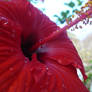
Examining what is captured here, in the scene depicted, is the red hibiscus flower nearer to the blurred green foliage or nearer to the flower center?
the flower center

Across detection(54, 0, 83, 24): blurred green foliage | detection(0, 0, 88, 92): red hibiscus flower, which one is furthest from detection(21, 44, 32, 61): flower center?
detection(54, 0, 83, 24): blurred green foliage

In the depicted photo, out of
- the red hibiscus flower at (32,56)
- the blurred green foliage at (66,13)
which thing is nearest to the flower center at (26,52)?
the red hibiscus flower at (32,56)

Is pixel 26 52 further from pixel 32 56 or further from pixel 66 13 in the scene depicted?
pixel 66 13

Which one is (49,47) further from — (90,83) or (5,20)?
(90,83)

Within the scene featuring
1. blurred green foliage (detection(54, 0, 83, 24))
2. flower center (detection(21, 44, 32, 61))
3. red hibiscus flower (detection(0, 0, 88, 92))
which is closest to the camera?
red hibiscus flower (detection(0, 0, 88, 92))

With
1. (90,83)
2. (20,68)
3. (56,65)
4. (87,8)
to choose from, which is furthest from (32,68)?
(90,83)

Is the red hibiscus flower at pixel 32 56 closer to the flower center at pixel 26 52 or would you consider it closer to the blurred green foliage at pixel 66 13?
the flower center at pixel 26 52

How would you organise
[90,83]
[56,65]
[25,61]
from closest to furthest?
1. [25,61]
2. [56,65]
3. [90,83]

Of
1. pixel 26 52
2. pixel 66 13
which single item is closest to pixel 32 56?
pixel 26 52
